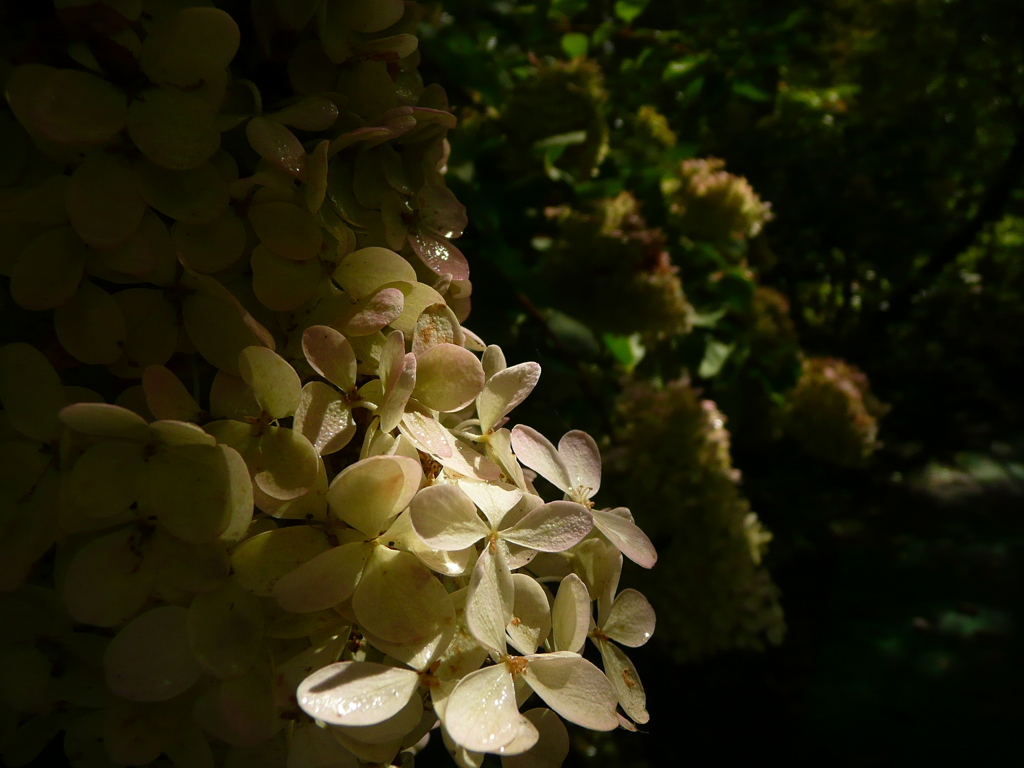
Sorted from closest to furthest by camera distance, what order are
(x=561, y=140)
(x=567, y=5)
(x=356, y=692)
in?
1. (x=356, y=692)
2. (x=561, y=140)
3. (x=567, y=5)

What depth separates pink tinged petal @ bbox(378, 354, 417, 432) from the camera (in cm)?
28

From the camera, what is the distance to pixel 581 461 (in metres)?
0.35

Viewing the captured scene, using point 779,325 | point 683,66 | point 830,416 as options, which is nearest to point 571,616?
point 683,66

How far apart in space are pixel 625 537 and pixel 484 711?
0.34ft

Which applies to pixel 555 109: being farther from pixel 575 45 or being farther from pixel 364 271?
pixel 364 271

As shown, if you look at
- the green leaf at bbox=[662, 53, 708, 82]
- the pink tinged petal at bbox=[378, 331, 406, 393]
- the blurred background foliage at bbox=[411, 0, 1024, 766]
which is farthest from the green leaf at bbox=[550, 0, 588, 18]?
the pink tinged petal at bbox=[378, 331, 406, 393]

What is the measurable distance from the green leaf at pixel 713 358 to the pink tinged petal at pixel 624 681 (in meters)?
1.14

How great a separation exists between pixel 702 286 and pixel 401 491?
135 cm

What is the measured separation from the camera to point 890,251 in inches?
105

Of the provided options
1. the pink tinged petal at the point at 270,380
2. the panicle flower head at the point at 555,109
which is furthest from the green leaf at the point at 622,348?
the pink tinged petal at the point at 270,380

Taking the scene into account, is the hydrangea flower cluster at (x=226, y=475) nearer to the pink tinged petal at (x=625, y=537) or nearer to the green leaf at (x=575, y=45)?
the pink tinged petal at (x=625, y=537)

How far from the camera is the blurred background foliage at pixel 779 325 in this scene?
1.18 m

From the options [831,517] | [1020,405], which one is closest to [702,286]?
[831,517]

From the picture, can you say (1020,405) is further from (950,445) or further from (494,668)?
(494,668)
